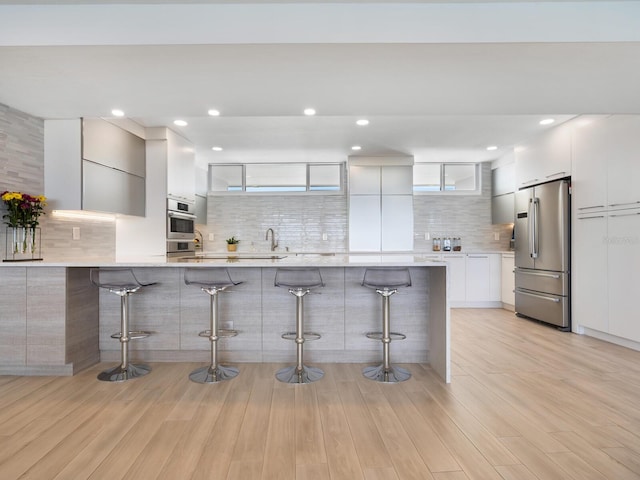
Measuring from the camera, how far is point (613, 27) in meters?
2.23

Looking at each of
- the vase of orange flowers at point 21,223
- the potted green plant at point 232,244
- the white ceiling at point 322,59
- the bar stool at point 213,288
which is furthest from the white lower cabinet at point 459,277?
the vase of orange flowers at point 21,223

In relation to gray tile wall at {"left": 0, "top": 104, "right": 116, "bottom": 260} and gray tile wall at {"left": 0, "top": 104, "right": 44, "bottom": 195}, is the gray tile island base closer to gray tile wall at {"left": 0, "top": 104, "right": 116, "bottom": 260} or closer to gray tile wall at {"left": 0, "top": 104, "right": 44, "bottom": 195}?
gray tile wall at {"left": 0, "top": 104, "right": 116, "bottom": 260}

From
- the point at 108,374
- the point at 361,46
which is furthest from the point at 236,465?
the point at 361,46

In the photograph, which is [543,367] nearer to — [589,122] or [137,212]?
[589,122]

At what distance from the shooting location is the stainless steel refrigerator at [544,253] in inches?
173

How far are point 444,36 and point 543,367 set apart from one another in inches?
107

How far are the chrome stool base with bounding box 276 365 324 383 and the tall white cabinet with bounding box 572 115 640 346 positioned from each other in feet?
10.1

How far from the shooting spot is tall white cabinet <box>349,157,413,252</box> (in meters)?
5.87

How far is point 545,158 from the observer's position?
4.80 metres

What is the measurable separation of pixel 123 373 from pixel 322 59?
8.98 feet

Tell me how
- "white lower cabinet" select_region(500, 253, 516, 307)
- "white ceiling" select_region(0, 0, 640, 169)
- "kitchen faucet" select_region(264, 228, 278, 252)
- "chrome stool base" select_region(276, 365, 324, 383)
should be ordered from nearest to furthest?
"white ceiling" select_region(0, 0, 640, 169)
"chrome stool base" select_region(276, 365, 324, 383)
"white lower cabinet" select_region(500, 253, 516, 307)
"kitchen faucet" select_region(264, 228, 278, 252)

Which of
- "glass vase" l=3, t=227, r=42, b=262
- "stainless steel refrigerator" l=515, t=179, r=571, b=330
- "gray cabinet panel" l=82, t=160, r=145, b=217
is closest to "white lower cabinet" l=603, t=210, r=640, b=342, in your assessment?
"stainless steel refrigerator" l=515, t=179, r=571, b=330

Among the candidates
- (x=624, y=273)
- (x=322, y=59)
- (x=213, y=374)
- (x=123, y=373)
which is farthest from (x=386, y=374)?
(x=624, y=273)

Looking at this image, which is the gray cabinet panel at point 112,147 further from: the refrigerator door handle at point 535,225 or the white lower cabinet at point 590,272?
the white lower cabinet at point 590,272
